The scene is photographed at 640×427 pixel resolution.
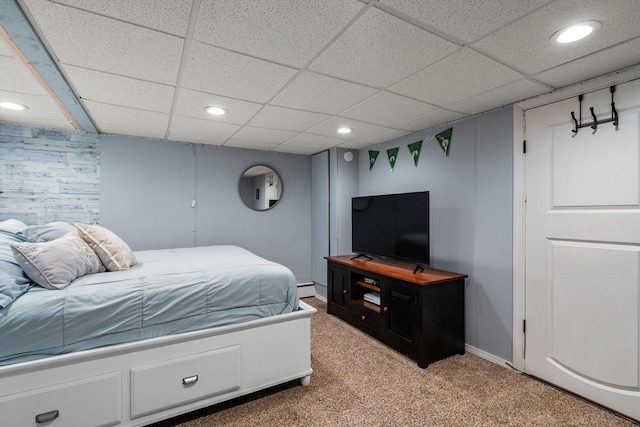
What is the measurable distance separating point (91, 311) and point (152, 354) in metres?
0.42

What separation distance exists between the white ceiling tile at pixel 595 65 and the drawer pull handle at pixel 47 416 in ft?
11.3

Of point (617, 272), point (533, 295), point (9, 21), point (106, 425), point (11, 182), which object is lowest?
point (106, 425)

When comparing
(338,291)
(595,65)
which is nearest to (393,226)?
(338,291)

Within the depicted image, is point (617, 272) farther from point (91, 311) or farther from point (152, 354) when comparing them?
point (91, 311)

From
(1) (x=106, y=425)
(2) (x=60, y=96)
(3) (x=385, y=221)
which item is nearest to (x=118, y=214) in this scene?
(2) (x=60, y=96)

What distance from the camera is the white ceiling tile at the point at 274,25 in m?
1.30

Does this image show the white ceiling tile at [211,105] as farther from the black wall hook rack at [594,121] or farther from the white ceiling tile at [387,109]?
the black wall hook rack at [594,121]

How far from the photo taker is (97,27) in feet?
4.73

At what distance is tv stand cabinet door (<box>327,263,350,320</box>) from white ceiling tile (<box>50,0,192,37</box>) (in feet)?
9.17

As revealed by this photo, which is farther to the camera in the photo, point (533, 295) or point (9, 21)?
point (533, 295)

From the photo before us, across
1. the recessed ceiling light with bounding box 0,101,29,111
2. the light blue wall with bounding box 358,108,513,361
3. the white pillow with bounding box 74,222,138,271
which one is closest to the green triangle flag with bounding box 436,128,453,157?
the light blue wall with bounding box 358,108,513,361

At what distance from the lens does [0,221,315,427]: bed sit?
5.00 ft

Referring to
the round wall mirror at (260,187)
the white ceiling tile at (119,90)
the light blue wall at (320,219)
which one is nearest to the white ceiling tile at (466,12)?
the white ceiling tile at (119,90)

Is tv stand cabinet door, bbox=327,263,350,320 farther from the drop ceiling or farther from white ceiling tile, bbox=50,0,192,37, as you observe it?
white ceiling tile, bbox=50,0,192,37
